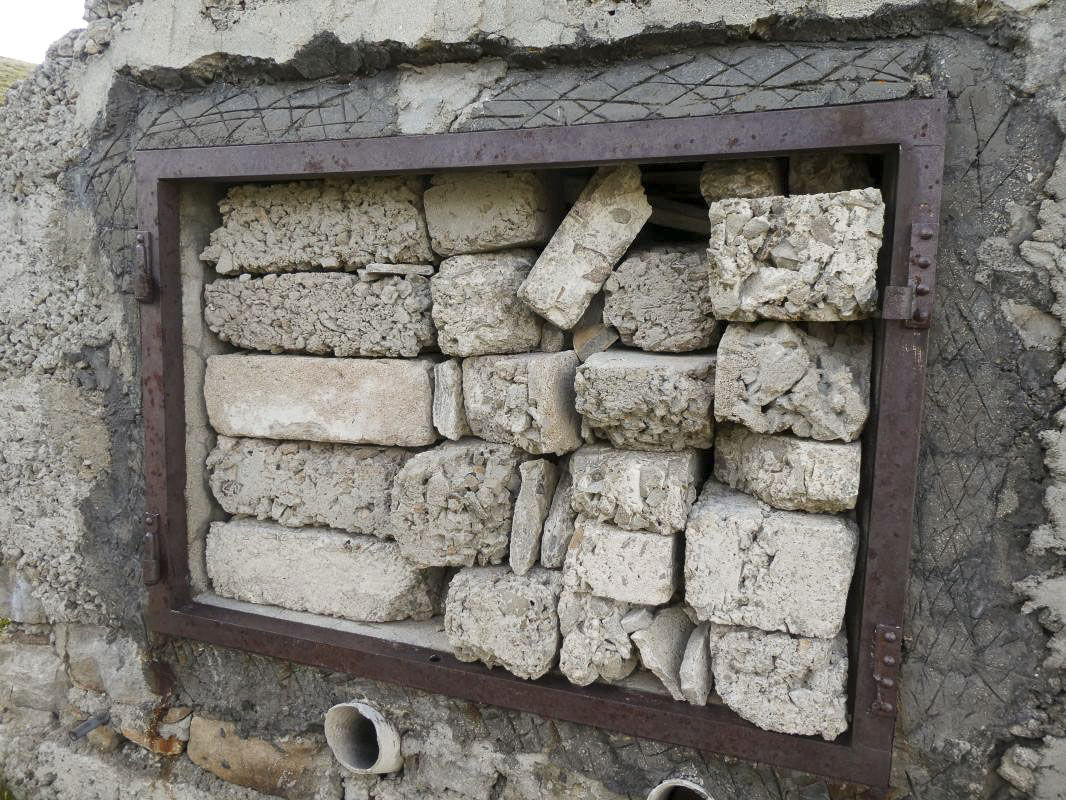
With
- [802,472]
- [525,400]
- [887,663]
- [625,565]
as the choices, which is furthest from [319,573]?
[887,663]

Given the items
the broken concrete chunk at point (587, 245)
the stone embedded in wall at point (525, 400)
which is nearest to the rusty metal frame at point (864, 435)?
the broken concrete chunk at point (587, 245)

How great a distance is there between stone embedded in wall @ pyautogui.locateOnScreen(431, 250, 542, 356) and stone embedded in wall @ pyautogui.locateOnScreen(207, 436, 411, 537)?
487 millimetres

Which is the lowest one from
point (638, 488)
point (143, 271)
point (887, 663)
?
point (887, 663)

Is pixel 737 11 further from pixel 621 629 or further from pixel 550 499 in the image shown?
pixel 621 629

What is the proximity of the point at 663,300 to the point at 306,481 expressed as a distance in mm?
1357

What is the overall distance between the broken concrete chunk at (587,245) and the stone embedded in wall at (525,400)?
163mm

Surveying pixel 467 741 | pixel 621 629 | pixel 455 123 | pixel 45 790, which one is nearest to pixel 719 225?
pixel 455 123

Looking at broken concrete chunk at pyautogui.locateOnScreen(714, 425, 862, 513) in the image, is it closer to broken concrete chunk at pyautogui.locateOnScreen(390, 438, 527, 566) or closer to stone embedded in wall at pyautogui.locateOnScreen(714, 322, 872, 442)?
stone embedded in wall at pyautogui.locateOnScreen(714, 322, 872, 442)

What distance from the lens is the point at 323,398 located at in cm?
243

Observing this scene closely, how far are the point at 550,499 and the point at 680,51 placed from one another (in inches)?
50.6

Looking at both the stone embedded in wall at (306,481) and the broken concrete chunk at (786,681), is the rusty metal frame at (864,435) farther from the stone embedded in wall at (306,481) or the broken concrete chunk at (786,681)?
the stone embedded in wall at (306,481)

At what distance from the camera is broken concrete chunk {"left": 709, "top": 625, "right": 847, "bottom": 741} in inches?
72.3

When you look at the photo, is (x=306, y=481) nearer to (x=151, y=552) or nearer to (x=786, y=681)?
(x=151, y=552)

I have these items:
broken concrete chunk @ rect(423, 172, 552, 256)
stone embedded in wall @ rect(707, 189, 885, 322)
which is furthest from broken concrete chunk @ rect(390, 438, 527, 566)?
stone embedded in wall @ rect(707, 189, 885, 322)
